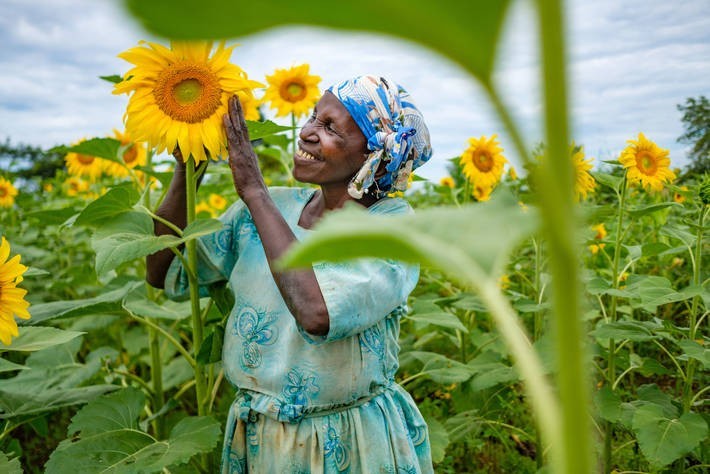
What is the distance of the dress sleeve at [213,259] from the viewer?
1.72m

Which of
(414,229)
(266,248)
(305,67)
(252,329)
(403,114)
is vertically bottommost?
(252,329)

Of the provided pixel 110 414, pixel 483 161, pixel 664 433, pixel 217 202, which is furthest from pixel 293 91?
pixel 217 202

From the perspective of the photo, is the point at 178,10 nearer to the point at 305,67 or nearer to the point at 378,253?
the point at 378,253

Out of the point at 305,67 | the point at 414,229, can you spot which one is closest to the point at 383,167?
the point at 305,67

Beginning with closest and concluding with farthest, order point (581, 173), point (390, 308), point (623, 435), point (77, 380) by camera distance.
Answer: point (390, 308), point (77, 380), point (581, 173), point (623, 435)

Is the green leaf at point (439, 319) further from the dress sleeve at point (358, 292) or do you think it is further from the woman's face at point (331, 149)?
the woman's face at point (331, 149)

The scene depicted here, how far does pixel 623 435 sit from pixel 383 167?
155 cm

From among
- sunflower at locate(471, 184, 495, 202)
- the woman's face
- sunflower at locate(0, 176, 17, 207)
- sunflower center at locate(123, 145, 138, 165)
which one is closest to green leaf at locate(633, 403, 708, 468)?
the woman's face

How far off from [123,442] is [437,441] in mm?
834

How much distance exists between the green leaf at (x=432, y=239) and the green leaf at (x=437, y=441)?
1.66m

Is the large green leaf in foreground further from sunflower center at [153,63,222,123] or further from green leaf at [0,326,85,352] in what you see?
sunflower center at [153,63,222,123]

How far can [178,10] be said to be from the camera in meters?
0.25

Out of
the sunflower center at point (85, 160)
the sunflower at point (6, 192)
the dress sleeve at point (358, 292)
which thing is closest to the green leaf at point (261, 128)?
the dress sleeve at point (358, 292)

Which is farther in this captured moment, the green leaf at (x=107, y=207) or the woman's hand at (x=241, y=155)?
the green leaf at (x=107, y=207)
